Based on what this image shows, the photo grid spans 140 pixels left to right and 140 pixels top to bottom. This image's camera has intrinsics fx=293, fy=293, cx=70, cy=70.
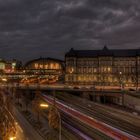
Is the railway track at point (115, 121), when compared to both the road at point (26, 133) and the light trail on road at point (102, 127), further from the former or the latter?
the road at point (26, 133)

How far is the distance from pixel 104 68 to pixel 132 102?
5881 centimetres

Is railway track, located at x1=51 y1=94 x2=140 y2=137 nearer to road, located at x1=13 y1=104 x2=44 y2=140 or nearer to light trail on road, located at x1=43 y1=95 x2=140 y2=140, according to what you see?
light trail on road, located at x1=43 y1=95 x2=140 y2=140

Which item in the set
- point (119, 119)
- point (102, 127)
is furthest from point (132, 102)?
point (102, 127)

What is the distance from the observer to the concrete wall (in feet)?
280

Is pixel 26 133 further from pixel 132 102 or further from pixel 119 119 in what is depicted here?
pixel 132 102

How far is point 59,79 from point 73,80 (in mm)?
38944

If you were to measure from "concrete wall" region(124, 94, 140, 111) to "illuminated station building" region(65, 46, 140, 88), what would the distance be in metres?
47.8

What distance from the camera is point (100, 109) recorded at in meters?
75.4

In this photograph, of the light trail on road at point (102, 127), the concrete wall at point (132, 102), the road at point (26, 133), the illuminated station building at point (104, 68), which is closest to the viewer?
the light trail on road at point (102, 127)

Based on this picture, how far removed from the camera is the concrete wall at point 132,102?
85.3 metres

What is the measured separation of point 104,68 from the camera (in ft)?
483

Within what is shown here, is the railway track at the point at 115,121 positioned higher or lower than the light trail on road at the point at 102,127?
A: lower

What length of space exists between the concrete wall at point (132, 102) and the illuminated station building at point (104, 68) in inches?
1883

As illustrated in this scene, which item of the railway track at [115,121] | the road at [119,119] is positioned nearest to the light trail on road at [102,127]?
the railway track at [115,121]
